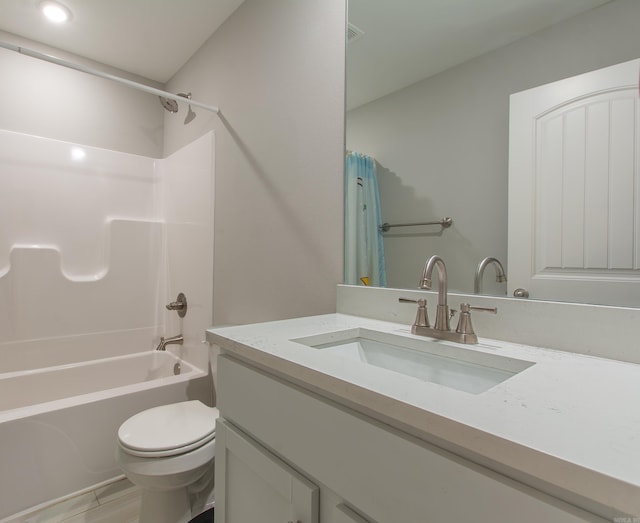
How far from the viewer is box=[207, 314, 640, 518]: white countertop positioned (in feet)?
1.14

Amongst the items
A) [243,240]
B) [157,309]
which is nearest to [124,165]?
[157,309]

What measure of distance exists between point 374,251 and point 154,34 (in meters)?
2.02

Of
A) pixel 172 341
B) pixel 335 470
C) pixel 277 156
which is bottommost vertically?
pixel 172 341

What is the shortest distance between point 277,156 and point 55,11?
1566 mm

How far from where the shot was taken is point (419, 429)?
481mm

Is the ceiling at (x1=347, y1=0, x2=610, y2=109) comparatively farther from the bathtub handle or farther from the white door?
the bathtub handle

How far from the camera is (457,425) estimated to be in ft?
1.42

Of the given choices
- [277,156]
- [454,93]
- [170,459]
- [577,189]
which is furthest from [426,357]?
[277,156]

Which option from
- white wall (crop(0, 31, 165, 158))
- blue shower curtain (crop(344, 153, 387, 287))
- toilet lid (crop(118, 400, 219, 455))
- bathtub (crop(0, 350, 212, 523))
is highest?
white wall (crop(0, 31, 165, 158))

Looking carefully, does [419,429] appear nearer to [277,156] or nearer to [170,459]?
[170,459]

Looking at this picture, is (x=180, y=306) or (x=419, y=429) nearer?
(x=419, y=429)

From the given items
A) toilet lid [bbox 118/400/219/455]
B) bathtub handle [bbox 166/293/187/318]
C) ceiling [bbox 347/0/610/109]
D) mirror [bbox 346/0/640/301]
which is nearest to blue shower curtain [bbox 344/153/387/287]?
mirror [bbox 346/0/640/301]

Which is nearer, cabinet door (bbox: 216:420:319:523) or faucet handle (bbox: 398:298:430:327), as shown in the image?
cabinet door (bbox: 216:420:319:523)

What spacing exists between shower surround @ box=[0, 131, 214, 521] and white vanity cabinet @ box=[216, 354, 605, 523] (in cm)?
113
